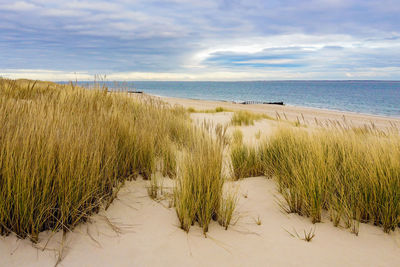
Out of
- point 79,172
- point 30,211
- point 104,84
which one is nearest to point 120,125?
point 79,172

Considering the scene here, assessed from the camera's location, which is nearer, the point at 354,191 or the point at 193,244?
the point at 193,244

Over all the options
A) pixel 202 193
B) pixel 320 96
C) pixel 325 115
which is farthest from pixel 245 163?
pixel 320 96

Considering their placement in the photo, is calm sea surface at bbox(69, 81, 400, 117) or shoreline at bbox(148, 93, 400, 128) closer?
shoreline at bbox(148, 93, 400, 128)

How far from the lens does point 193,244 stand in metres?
1.91

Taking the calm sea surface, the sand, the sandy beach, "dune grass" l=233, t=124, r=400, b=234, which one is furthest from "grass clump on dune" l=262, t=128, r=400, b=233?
the sandy beach

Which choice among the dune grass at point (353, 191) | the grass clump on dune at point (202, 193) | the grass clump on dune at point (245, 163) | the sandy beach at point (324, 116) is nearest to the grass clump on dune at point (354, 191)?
the dune grass at point (353, 191)

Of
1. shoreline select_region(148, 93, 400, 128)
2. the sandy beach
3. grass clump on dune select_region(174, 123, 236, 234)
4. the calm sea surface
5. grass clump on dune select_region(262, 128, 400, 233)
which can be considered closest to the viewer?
grass clump on dune select_region(174, 123, 236, 234)

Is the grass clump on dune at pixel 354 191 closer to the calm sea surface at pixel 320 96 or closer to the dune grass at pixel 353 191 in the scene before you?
the dune grass at pixel 353 191

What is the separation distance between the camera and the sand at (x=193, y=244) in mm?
1710

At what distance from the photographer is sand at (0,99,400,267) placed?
1.71 metres

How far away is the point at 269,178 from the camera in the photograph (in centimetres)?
335

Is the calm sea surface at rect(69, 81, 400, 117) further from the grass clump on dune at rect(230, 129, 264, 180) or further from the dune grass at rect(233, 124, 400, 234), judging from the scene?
the dune grass at rect(233, 124, 400, 234)

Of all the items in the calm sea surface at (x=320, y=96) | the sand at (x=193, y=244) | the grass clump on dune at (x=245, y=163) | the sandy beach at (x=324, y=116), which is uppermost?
the calm sea surface at (x=320, y=96)

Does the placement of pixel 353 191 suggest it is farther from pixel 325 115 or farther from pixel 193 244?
pixel 325 115
